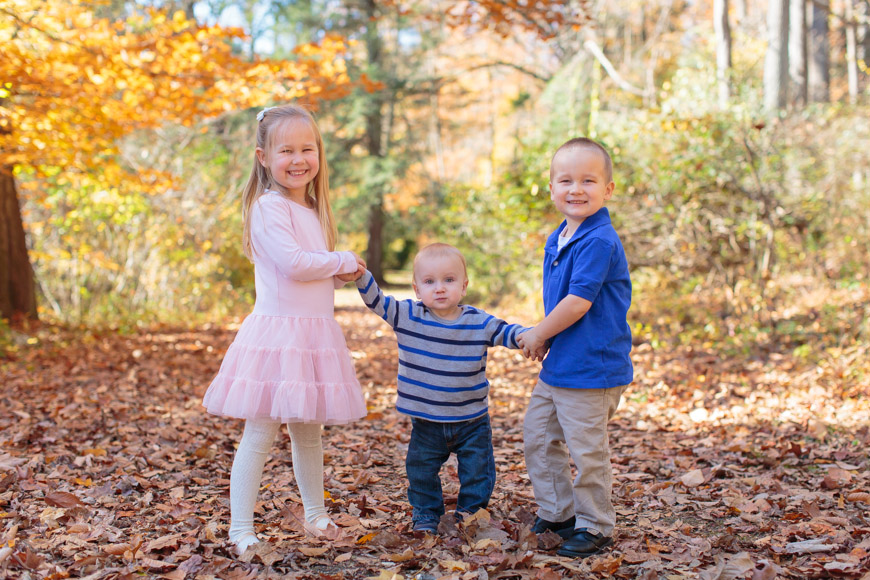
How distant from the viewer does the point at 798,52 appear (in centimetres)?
1111

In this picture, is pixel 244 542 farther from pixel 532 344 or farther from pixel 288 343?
pixel 532 344

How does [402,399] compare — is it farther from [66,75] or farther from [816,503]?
[66,75]

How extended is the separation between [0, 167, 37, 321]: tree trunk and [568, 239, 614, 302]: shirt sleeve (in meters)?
7.45

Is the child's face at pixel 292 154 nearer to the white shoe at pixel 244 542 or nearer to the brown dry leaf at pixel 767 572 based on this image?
the white shoe at pixel 244 542

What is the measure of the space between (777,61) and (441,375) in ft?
28.3

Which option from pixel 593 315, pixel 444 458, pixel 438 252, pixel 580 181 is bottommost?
pixel 444 458

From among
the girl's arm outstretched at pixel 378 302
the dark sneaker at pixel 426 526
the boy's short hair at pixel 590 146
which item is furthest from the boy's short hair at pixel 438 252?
the dark sneaker at pixel 426 526

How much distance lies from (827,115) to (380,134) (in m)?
12.3

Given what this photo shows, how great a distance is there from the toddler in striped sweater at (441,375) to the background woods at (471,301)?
0.69 feet

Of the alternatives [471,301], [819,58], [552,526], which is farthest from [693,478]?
[819,58]

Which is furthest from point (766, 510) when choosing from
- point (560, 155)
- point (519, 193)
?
point (519, 193)

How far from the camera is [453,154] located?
3228 centimetres

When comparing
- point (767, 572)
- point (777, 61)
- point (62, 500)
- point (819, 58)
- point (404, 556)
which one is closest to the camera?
point (767, 572)

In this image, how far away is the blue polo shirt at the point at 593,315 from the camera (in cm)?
274
